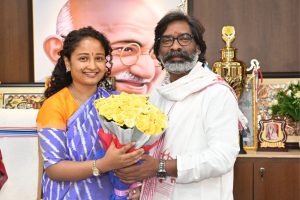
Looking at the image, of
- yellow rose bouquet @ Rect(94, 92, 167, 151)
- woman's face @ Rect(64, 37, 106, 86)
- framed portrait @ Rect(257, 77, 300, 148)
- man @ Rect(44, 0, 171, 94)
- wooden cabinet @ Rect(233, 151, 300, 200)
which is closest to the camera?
yellow rose bouquet @ Rect(94, 92, 167, 151)

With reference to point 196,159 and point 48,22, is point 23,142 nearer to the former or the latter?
point 196,159

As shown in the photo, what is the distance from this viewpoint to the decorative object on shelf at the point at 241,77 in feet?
8.89

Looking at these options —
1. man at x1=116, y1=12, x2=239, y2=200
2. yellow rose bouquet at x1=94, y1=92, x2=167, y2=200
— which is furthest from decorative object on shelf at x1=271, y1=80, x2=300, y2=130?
yellow rose bouquet at x1=94, y1=92, x2=167, y2=200

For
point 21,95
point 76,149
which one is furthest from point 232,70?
point 21,95

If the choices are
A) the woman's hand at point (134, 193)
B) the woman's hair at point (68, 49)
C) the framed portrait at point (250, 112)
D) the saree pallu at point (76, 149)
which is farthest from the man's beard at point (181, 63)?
the framed portrait at point (250, 112)

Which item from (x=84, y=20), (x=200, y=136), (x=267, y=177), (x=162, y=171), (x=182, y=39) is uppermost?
(x=84, y=20)

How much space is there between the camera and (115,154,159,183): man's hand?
1.42 m

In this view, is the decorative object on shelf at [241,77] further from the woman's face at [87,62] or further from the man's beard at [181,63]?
the woman's face at [87,62]

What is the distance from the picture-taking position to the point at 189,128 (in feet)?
5.05

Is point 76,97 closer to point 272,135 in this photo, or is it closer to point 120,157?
point 120,157

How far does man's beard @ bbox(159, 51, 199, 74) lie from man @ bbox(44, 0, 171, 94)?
1.49 metres

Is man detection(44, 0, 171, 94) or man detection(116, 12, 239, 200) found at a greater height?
man detection(44, 0, 171, 94)

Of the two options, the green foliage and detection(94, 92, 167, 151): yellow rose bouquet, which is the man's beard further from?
the green foliage

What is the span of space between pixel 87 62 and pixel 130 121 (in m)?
0.40
